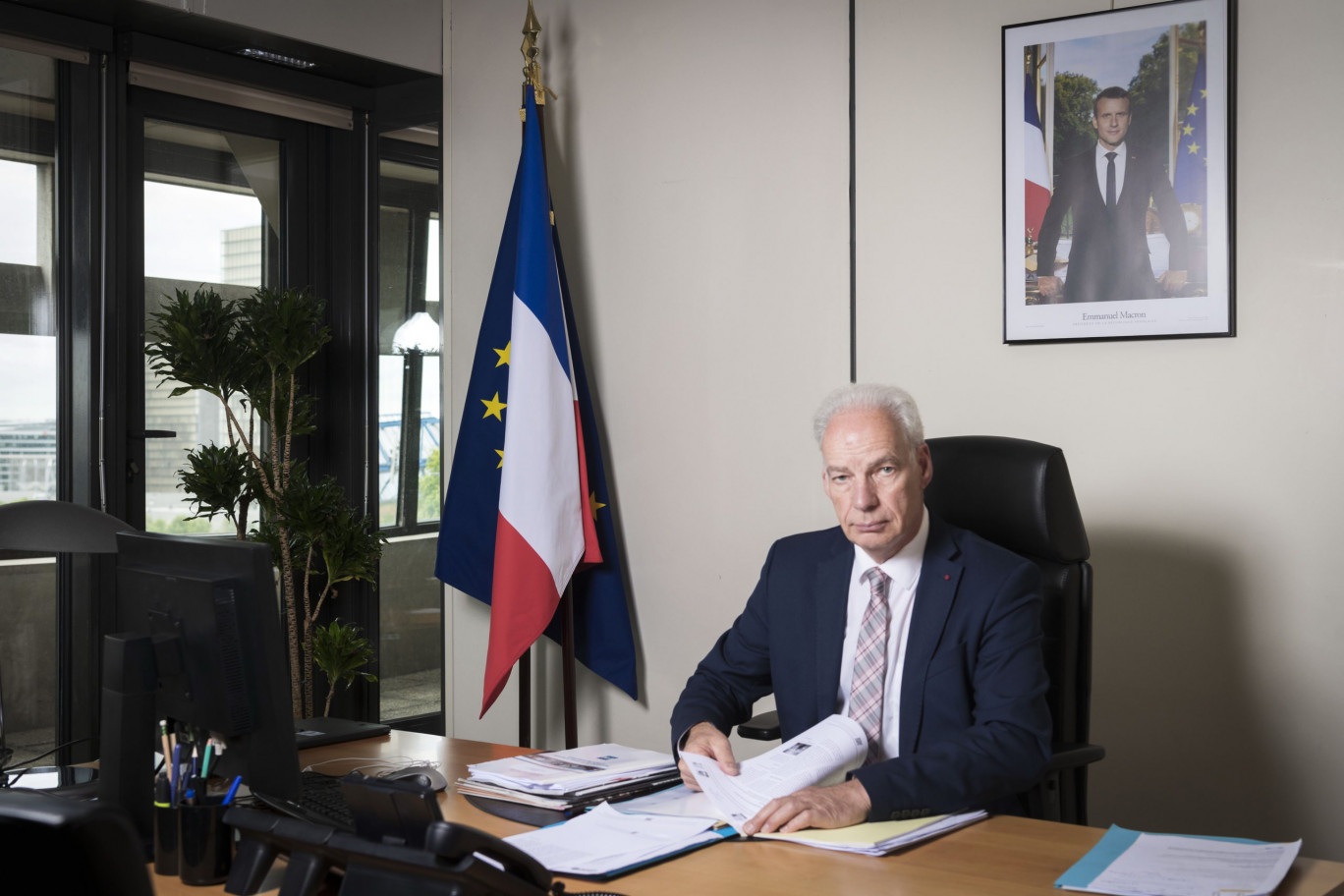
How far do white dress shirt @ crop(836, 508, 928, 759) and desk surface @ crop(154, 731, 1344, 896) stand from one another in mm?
339

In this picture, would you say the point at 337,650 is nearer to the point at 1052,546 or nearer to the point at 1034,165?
the point at 1052,546

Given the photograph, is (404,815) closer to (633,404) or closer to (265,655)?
(265,655)

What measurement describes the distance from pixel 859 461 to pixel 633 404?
61.6 inches

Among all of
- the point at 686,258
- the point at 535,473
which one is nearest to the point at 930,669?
the point at 535,473

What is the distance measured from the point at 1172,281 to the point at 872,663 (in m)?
1.21

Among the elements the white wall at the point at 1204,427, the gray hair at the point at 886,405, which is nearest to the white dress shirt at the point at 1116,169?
the white wall at the point at 1204,427

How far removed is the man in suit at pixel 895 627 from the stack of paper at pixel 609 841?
172 mm

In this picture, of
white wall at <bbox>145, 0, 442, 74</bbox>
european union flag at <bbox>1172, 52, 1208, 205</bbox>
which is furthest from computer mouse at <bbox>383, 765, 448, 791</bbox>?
white wall at <bbox>145, 0, 442, 74</bbox>

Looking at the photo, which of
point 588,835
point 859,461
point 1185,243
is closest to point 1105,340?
point 1185,243

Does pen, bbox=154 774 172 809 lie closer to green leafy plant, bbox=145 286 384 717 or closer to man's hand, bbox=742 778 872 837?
man's hand, bbox=742 778 872 837

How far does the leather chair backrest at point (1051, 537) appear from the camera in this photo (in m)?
2.17

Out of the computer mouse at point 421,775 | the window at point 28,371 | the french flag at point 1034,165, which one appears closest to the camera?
the computer mouse at point 421,775

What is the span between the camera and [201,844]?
145 centimetres

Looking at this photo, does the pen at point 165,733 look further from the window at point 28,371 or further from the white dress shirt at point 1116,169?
the white dress shirt at point 1116,169
